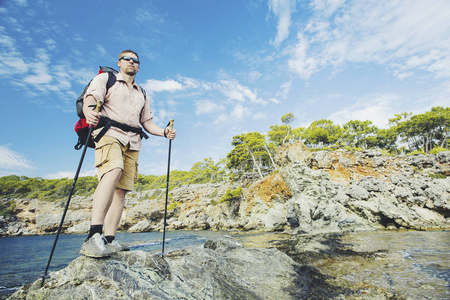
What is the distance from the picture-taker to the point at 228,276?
9.95ft

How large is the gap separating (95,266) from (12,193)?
70515 millimetres

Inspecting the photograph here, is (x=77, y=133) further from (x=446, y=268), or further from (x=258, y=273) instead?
(x=446, y=268)

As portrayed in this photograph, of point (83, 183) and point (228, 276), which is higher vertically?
point (83, 183)

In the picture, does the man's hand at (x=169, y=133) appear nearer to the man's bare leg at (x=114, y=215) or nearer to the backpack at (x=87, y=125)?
the backpack at (x=87, y=125)

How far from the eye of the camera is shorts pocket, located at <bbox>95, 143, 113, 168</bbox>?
2148mm

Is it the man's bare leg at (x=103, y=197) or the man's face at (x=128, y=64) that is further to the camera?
the man's face at (x=128, y=64)

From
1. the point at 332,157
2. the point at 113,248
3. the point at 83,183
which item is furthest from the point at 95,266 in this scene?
the point at 83,183

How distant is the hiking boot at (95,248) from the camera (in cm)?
188

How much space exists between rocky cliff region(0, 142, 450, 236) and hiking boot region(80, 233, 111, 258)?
14314 millimetres

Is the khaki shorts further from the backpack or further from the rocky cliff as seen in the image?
the rocky cliff

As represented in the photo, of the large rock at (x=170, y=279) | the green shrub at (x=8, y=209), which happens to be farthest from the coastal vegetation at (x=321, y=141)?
the large rock at (x=170, y=279)

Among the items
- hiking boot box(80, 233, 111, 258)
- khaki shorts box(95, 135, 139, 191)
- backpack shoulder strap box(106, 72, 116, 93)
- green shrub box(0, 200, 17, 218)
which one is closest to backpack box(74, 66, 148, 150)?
backpack shoulder strap box(106, 72, 116, 93)

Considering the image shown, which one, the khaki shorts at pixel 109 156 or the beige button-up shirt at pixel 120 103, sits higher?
the beige button-up shirt at pixel 120 103

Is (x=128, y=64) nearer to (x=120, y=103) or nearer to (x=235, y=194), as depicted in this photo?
(x=120, y=103)
